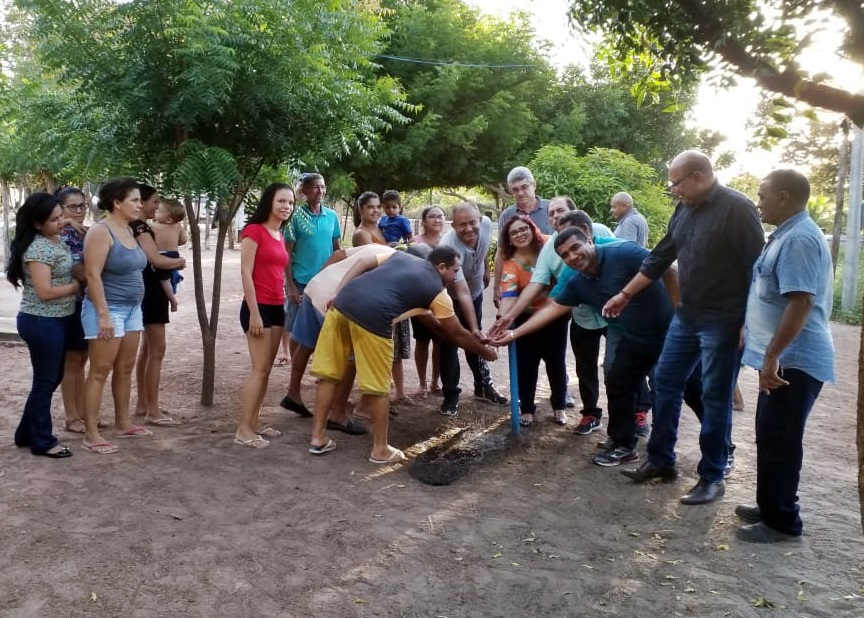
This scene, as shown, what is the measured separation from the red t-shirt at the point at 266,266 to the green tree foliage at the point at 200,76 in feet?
1.39

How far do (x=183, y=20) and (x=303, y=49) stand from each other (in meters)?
0.82

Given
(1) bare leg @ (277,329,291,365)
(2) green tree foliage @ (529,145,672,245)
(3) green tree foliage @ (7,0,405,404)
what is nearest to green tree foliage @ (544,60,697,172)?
(2) green tree foliage @ (529,145,672,245)

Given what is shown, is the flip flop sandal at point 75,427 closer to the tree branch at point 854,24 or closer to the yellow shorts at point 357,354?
the yellow shorts at point 357,354

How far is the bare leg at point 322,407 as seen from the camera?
5.09m

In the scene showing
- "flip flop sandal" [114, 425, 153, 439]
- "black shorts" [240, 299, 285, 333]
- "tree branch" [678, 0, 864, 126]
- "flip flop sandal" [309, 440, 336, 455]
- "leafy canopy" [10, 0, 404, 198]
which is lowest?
"flip flop sandal" [309, 440, 336, 455]

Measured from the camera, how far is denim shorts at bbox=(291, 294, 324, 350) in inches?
230

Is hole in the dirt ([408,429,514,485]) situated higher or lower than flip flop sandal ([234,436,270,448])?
lower

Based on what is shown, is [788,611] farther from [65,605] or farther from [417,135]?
[417,135]

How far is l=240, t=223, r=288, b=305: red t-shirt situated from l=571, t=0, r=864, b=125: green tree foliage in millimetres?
2944

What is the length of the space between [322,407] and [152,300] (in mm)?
1602

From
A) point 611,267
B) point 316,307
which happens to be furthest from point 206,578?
point 611,267

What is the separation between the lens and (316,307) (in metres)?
5.40

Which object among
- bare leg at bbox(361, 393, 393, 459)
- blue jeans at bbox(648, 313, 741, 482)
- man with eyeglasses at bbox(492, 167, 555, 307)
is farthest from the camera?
man with eyeglasses at bbox(492, 167, 555, 307)

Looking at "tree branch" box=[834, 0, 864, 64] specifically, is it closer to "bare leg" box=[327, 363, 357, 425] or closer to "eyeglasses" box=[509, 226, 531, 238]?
"eyeglasses" box=[509, 226, 531, 238]
